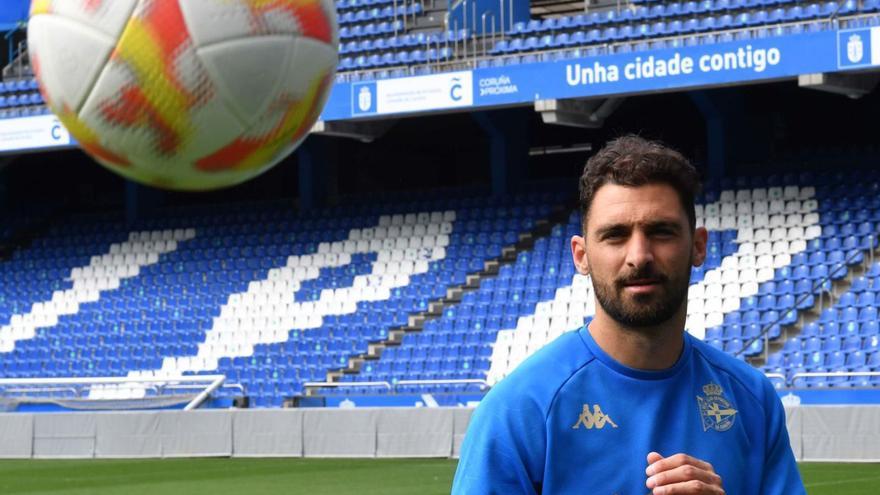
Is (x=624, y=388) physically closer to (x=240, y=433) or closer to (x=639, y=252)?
(x=639, y=252)

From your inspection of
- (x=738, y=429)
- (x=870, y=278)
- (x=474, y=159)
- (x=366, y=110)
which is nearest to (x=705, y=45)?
(x=870, y=278)

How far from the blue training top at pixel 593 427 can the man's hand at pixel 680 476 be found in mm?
90

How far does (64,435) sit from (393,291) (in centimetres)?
617

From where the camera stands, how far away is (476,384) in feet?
68.2

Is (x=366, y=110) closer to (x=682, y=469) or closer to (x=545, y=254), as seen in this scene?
(x=545, y=254)

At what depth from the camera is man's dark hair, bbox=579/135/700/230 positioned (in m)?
2.53

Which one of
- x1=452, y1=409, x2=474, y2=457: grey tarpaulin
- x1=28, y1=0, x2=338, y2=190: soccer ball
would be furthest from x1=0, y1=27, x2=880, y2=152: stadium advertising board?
x1=28, y1=0, x2=338, y2=190: soccer ball

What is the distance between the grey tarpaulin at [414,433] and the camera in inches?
695

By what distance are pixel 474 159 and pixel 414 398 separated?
8.95 m

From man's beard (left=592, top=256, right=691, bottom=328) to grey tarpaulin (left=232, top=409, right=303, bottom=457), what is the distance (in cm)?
1625

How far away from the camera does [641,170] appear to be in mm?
2516

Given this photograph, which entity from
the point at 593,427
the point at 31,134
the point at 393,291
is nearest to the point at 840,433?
the point at 393,291

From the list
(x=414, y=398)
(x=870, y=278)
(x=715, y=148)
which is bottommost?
(x=414, y=398)

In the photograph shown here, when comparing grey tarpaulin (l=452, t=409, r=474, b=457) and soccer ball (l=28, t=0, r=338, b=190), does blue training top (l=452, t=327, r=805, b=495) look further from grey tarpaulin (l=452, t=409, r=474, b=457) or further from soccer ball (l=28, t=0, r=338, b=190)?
grey tarpaulin (l=452, t=409, r=474, b=457)
